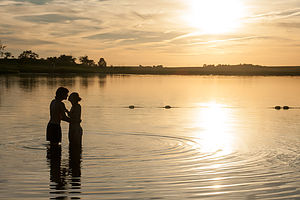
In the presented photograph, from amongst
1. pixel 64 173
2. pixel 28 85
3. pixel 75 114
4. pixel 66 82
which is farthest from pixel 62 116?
pixel 66 82

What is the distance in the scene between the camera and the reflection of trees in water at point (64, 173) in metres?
9.99

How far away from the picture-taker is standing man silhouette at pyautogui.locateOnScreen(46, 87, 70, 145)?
45.3ft

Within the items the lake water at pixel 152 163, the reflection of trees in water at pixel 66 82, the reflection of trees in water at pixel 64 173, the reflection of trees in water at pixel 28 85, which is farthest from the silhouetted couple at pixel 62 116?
the reflection of trees in water at pixel 66 82

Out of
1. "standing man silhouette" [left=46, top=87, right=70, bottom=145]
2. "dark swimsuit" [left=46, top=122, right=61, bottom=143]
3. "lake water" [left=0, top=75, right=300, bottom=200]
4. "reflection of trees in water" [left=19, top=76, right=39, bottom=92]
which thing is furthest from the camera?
"reflection of trees in water" [left=19, top=76, right=39, bottom=92]

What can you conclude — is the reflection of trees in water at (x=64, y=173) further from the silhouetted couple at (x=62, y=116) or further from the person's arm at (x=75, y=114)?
the person's arm at (x=75, y=114)

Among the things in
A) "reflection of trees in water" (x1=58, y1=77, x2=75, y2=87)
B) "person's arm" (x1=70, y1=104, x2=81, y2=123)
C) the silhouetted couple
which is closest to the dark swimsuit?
the silhouetted couple

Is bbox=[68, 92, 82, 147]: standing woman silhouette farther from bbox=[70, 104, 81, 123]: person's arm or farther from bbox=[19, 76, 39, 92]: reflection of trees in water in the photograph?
bbox=[19, 76, 39, 92]: reflection of trees in water

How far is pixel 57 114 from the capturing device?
14.1m

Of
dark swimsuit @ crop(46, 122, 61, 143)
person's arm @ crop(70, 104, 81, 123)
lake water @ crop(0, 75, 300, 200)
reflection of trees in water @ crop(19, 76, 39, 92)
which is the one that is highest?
person's arm @ crop(70, 104, 81, 123)

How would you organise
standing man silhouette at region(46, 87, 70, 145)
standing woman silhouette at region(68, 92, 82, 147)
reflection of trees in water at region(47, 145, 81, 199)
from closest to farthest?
1. reflection of trees in water at region(47, 145, 81, 199)
2. standing man silhouette at region(46, 87, 70, 145)
3. standing woman silhouette at region(68, 92, 82, 147)

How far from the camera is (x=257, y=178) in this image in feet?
38.1

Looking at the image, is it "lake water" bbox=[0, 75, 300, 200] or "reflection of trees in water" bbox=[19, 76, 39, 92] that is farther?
"reflection of trees in water" bbox=[19, 76, 39, 92]

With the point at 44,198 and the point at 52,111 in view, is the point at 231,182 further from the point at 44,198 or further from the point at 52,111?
the point at 52,111

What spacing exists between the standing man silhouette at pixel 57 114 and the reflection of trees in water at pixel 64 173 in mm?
492
